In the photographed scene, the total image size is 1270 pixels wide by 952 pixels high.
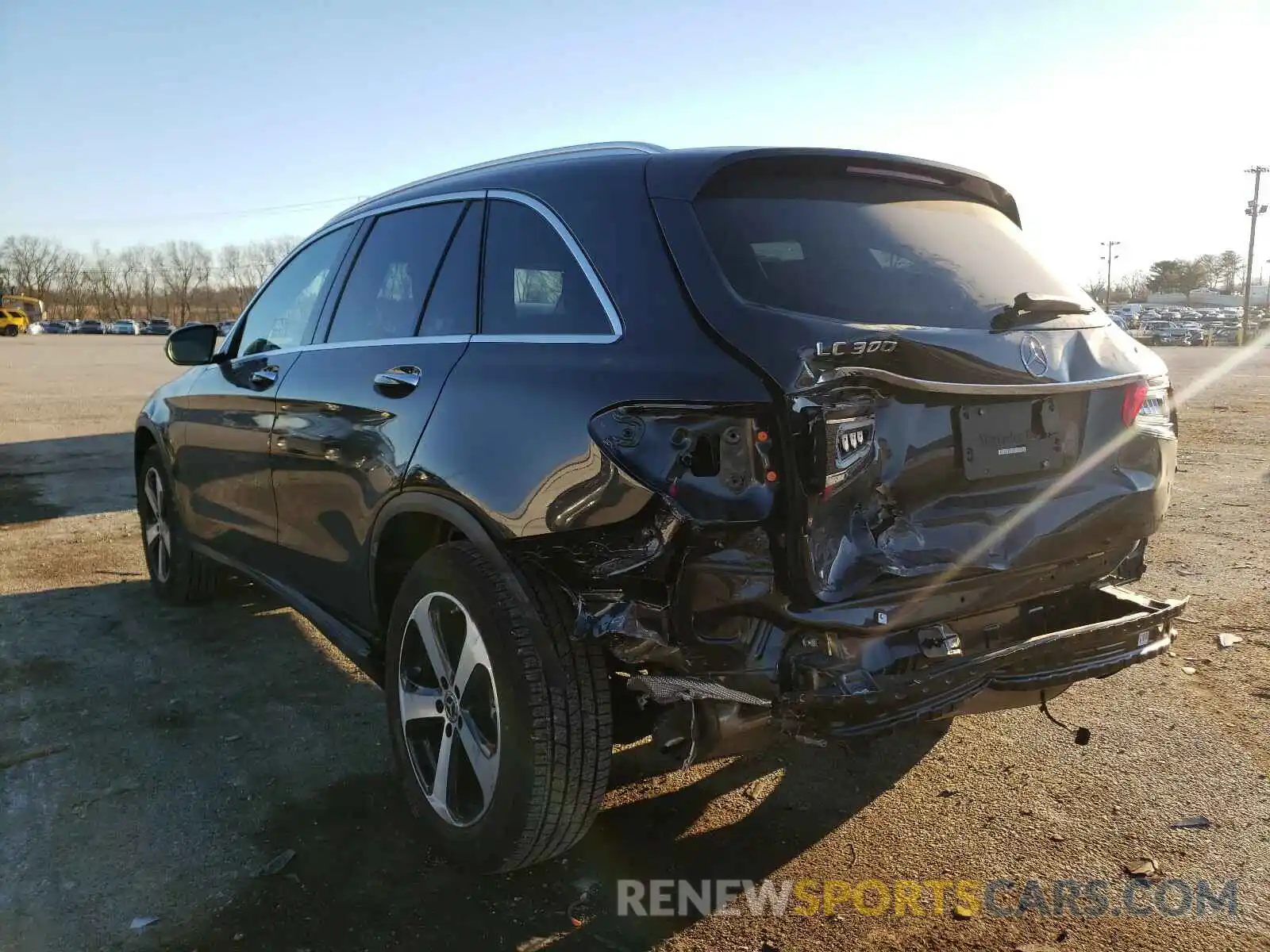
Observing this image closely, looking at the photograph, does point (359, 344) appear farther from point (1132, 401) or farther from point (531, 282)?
point (1132, 401)

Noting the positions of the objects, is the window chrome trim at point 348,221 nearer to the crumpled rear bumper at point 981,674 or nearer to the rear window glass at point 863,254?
the rear window glass at point 863,254

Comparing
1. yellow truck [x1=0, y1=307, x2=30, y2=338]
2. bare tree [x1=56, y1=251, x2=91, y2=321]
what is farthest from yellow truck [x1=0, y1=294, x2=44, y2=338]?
bare tree [x1=56, y1=251, x2=91, y2=321]

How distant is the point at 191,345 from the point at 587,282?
9.20 ft

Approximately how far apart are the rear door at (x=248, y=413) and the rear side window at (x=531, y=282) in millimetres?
1127

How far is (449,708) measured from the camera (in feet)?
8.73

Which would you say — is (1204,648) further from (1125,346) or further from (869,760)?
(1125,346)

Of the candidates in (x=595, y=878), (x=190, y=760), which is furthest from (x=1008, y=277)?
(x=190, y=760)

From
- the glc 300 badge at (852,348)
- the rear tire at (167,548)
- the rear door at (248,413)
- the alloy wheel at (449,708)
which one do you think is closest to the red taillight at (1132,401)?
the glc 300 badge at (852,348)

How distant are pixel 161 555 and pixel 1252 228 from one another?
264 feet

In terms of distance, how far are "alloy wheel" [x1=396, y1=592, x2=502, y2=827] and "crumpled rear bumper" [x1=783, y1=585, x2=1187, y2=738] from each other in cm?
87

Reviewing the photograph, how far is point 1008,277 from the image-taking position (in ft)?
8.86

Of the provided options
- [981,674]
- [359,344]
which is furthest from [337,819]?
[981,674]

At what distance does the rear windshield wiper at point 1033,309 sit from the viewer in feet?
8.07

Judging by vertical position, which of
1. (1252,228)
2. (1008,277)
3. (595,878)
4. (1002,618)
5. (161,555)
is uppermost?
(1252,228)
